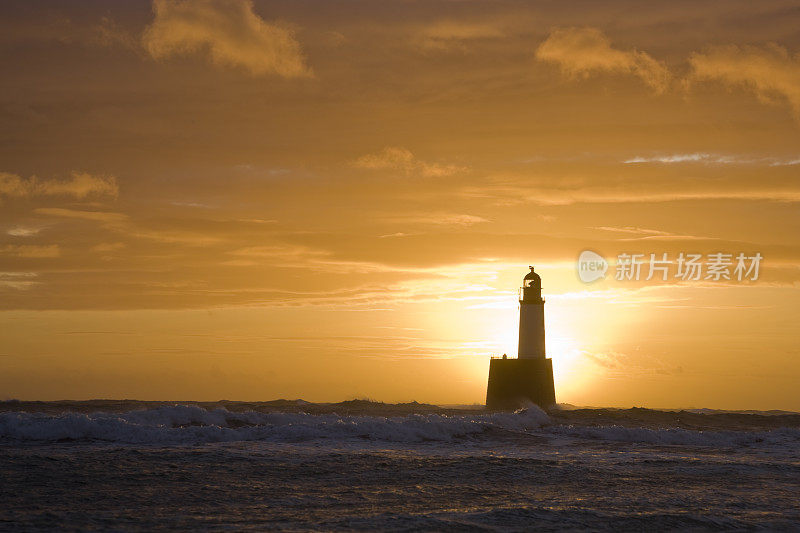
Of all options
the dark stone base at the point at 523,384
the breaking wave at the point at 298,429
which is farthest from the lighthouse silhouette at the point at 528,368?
the breaking wave at the point at 298,429

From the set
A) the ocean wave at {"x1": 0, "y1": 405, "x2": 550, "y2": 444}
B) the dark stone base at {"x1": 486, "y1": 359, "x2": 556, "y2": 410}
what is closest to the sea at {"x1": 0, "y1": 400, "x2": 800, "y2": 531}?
the ocean wave at {"x1": 0, "y1": 405, "x2": 550, "y2": 444}

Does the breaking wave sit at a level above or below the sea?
above

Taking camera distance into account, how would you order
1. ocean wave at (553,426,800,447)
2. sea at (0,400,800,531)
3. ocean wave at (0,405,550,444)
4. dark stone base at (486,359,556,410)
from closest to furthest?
1. sea at (0,400,800,531)
2. ocean wave at (0,405,550,444)
3. ocean wave at (553,426,800,447)
4. dark stone base at (486,359,556,410)

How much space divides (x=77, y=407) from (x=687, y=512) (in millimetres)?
26593

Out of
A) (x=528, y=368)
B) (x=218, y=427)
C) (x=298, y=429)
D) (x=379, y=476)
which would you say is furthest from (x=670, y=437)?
(x=218, y=427)

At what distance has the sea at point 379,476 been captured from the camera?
1302 centimetres

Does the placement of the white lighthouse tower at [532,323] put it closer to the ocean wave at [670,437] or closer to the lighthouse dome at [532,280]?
the lighthouse dome at [532,280]

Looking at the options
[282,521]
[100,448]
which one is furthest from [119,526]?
[100,448]

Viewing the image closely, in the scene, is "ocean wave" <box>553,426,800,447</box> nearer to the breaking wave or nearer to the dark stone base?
the breaking wave

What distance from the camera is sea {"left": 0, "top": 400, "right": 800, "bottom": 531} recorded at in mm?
13023

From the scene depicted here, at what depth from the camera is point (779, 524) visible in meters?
13.5

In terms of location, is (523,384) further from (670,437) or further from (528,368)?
(670,437)

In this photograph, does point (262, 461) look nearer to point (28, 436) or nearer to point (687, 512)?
point (28, 436)

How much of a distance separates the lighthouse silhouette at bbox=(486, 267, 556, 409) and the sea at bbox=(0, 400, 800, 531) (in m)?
7.94
